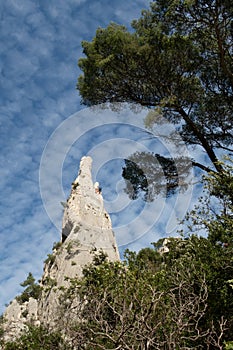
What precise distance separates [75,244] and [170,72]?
23.4 metres

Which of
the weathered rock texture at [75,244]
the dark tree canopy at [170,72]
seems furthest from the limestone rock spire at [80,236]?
the dark tree canopy at [170,72]

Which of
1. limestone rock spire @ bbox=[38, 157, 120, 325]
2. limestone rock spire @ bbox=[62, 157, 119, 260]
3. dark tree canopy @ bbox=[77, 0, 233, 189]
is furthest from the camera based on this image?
limestone rock spire @ bbox=[62, 157, 119, 260]

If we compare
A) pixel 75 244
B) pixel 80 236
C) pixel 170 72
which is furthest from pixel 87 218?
pixel 170 72

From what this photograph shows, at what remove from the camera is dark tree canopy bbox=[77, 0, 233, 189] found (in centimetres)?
1032

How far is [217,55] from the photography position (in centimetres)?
1078

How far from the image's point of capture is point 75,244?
3148 cm

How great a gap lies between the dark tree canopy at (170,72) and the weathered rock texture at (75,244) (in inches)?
695

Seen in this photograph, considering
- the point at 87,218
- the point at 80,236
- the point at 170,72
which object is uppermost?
the point at 87,218

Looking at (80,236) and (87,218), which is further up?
(87,218)

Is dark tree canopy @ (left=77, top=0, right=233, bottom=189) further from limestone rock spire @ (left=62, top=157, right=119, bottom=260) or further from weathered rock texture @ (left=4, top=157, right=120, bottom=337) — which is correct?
limestone rock spire @ (left=62, top=157, right=119, bottom=260)

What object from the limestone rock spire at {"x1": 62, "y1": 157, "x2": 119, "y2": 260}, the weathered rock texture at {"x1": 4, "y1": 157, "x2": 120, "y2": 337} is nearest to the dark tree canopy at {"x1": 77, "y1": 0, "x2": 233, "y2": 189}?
the weathered rock texture at {"x1": 4, "y1": 157, "x2": 120, "y2": 337}

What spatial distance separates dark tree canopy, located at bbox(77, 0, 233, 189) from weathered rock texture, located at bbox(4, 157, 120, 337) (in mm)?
17645

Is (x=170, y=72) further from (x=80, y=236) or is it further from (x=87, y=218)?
(x=87, y=218)

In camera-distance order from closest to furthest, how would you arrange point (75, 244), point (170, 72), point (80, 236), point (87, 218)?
point (170, 72) < point (75, 244) < point (80, 236) < point (87, 218)
